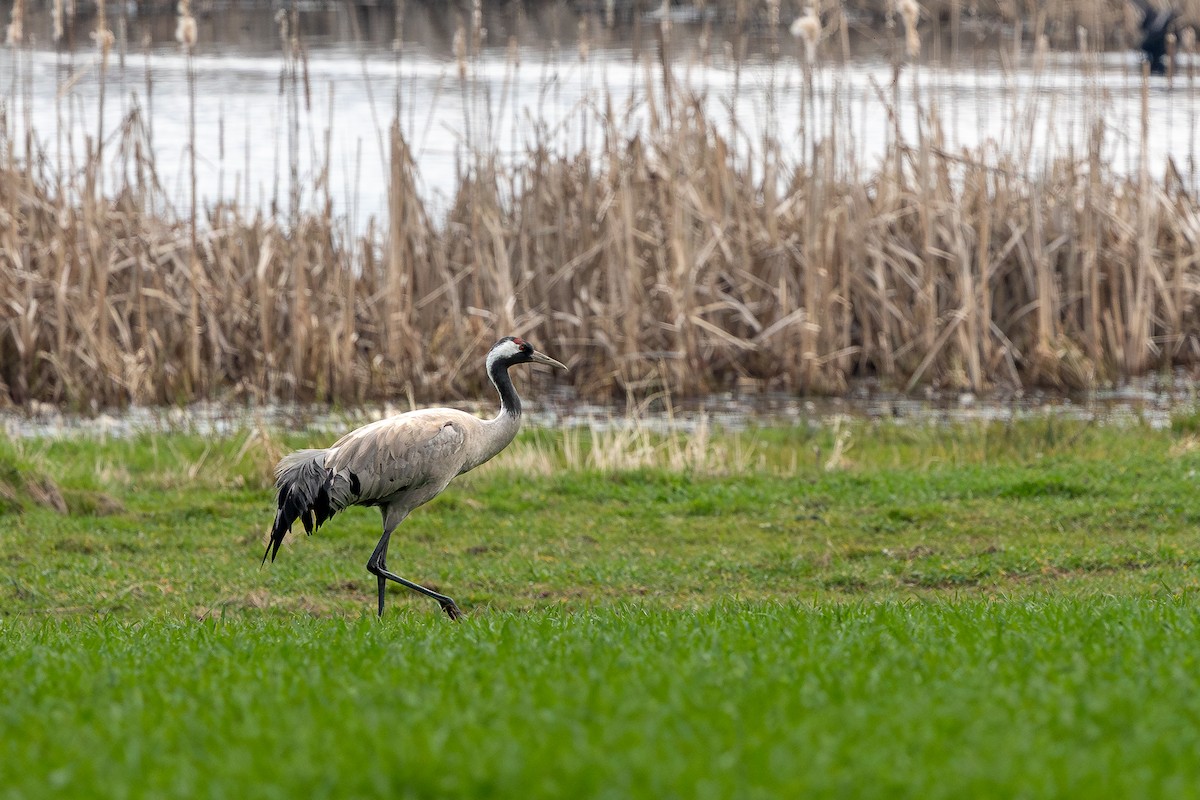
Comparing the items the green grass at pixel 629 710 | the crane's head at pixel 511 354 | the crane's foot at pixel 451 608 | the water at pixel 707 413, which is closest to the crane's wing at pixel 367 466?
the crane's head at pixel 511 354

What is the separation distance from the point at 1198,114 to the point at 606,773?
32.7m

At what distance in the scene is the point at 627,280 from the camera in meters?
16.1

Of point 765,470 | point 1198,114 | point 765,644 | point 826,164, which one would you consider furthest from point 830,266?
point 1198,114

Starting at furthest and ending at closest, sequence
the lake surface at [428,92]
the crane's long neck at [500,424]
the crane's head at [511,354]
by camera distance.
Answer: the lake surface at [428,92] → the crane's head at [511,354] → the crane's long neck at [500,424]

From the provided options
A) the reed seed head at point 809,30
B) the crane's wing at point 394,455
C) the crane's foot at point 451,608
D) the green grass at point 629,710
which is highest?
the reed seed head at point 809,30

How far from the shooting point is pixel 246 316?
16703 mm

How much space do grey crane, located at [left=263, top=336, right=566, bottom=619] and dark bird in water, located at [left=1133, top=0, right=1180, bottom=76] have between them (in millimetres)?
24541

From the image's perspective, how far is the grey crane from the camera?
918cm

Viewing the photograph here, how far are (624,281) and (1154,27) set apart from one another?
65.1ft

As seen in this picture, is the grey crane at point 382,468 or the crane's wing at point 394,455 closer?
the grey crane at point 382,468

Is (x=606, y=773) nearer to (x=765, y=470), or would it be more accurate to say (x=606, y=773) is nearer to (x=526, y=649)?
(x=526, y=649)

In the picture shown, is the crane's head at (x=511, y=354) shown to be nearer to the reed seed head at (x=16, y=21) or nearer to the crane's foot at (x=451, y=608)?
the crane's foot at (x=451, y=608)

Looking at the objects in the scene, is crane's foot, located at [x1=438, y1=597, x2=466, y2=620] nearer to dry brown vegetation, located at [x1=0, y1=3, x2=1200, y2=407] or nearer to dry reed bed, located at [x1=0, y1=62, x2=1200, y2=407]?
dry brown vegetation, located at [x1=0, y1=3, x2=1200, y2=407]

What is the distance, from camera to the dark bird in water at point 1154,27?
3159 cm
